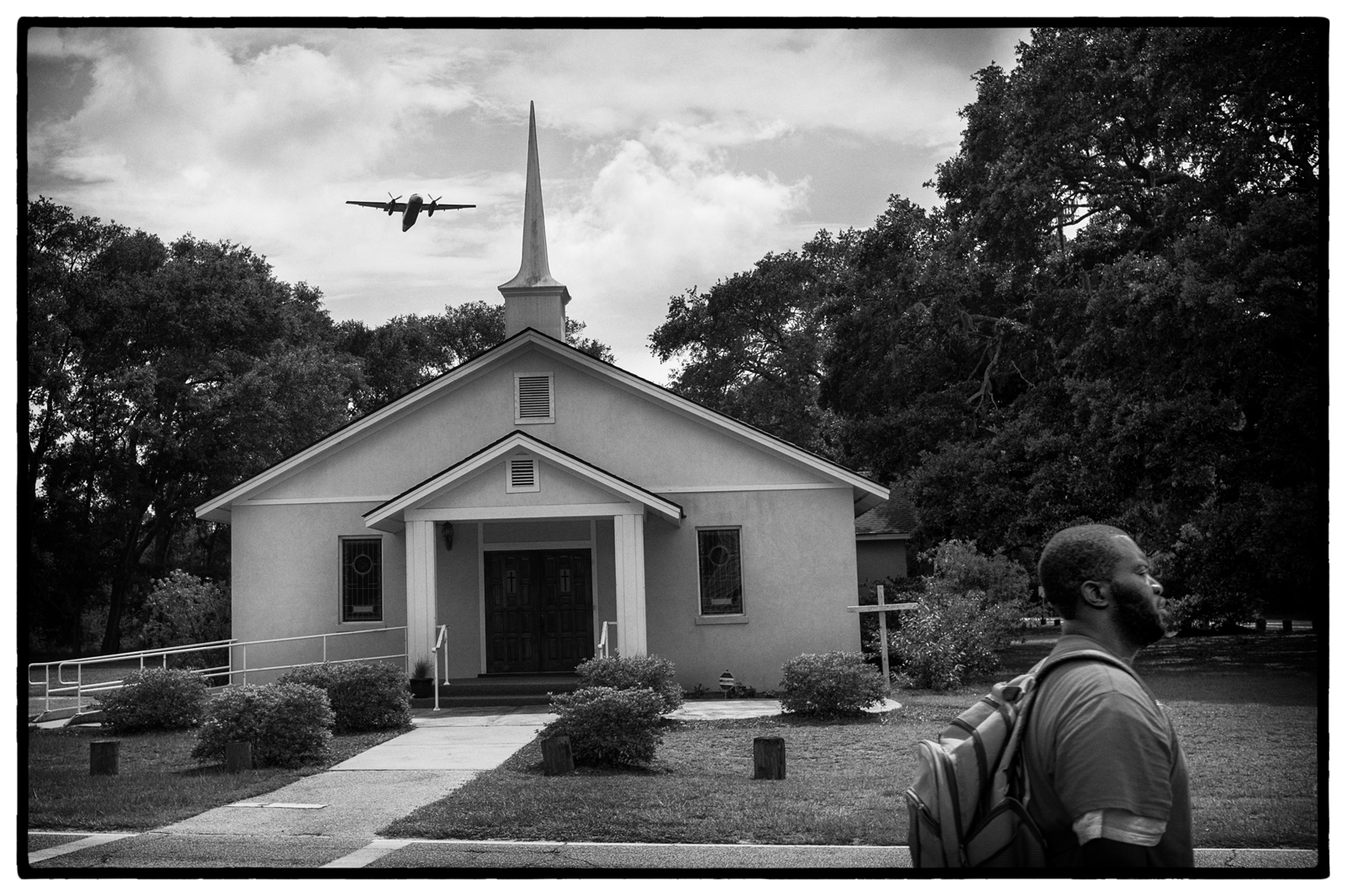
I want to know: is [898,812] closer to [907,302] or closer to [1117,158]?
[1117,158]

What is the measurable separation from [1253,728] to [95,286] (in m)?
25.2

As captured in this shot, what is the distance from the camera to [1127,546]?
311 cm

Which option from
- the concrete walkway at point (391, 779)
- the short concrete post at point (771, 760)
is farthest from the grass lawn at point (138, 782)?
the short concrete post at point (771, 760)

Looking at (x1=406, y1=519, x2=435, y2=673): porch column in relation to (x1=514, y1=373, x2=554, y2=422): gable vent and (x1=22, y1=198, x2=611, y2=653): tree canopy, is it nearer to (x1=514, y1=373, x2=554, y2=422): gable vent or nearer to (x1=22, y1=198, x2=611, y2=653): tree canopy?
(x1=514, y1=373, x2=554, y2=422): gable vent

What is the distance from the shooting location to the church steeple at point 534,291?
19.1 metres

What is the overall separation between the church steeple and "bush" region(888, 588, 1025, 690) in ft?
22.7

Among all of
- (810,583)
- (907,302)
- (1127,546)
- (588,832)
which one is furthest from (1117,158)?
(1127,546)

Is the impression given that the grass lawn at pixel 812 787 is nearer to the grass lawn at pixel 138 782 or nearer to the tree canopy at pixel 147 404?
the grass lawn at pixel 138 782

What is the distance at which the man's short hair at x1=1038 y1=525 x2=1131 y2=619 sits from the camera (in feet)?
10.1

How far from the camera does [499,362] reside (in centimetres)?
1798

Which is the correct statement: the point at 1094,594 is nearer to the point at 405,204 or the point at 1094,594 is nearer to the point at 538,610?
the point at 405,204

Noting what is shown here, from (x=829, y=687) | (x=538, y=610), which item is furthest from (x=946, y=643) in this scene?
(x=538, y=610)

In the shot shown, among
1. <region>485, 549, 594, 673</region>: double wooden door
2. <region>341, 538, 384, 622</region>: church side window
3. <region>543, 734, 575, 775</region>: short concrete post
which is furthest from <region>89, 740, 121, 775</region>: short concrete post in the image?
<region>485, 549, 594, 673</region>: double wooden door

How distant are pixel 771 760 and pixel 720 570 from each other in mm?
8089
